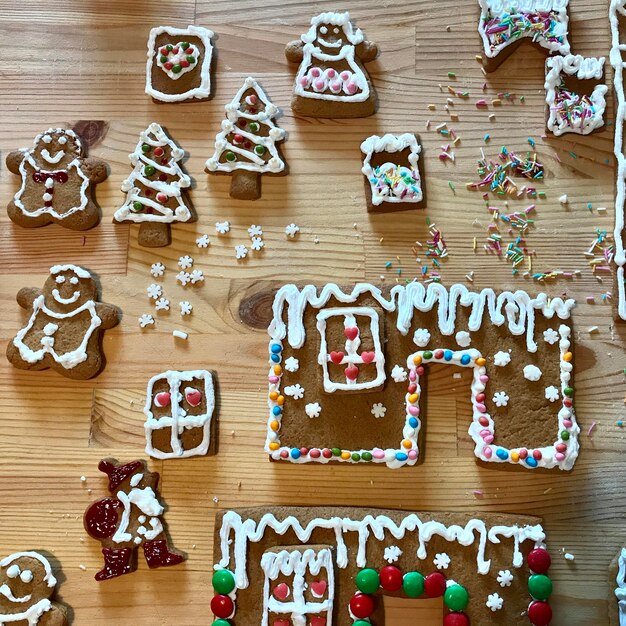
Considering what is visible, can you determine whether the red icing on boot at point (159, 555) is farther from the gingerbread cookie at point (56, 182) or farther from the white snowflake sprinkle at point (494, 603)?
the gingerbread cookie at point (56, 182)

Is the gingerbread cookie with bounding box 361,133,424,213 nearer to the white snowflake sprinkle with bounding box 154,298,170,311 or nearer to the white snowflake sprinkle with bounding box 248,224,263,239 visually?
the white snowflake sprinkle with bounding box 248,224,263,239

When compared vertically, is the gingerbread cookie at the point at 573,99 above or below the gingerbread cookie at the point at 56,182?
above

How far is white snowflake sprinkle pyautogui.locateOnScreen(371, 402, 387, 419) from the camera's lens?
1866mm

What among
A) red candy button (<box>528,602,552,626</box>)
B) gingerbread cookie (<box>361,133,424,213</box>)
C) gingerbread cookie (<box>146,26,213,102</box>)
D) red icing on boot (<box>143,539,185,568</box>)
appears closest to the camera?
red candy button (<box>528,602,552,626</box>)

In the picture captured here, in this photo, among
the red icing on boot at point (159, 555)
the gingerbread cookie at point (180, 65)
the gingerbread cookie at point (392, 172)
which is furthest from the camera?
the gingerbread cookie at point (180, 65)

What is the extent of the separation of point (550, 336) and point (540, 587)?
68cm

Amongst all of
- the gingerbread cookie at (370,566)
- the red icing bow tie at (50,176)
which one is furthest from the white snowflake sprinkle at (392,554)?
the red icing bow tie at (50,176)

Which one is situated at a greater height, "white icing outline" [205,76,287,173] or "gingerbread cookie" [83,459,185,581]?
"white icing outline" [205,76,287,173]

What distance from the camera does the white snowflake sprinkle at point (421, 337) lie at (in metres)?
1.87

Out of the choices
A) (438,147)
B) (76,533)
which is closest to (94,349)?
(76,533)

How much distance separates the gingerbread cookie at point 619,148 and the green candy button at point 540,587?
75 cm

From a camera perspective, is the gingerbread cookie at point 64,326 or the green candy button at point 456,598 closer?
the green candy button at point 456,598

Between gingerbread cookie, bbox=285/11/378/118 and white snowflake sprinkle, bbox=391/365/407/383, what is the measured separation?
0.80m

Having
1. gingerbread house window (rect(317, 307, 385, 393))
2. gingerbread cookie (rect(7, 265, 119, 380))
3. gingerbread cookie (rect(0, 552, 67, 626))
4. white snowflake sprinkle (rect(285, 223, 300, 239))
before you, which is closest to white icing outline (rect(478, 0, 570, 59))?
white snowflake sprinkle (rect(285, 223, 300, 239))
